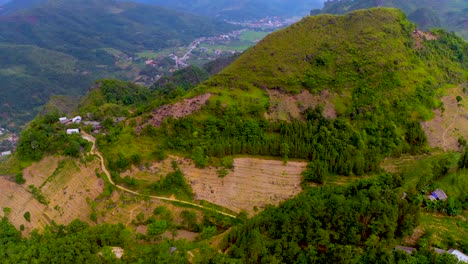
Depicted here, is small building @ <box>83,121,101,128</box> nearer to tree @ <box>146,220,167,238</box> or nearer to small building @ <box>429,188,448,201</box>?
tree @ <box>146,220,167,238</box>

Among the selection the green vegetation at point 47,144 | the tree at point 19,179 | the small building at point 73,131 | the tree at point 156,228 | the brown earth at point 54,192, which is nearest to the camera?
the tree at point 156,228

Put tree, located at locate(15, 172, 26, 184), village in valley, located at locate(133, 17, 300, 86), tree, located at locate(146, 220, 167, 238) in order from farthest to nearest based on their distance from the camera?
village in valley, located at locate(133, 17, 300, 86) → tree, located at locate(15, 172, 26, 184) → tree, located at locate(146, 220, 167, 238)

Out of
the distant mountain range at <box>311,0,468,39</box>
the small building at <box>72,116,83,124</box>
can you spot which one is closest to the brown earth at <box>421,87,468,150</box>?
the small building at <box>72,116,83,124</box>

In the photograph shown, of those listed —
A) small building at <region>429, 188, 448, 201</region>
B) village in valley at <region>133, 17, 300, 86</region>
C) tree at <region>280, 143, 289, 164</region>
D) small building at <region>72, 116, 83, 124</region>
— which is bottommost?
small building at <region>429, 188, 448, 201</region>

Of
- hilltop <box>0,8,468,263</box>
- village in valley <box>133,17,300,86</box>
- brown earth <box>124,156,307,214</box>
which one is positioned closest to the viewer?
hilltop <box>0,8,468,263</box>

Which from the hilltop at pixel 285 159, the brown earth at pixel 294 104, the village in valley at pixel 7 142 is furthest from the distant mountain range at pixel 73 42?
the brown earth at pixel 294 104

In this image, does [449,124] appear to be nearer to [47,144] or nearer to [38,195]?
[47,144]

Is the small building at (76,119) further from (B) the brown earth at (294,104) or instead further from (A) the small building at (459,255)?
(A) the small building at (459,255)
